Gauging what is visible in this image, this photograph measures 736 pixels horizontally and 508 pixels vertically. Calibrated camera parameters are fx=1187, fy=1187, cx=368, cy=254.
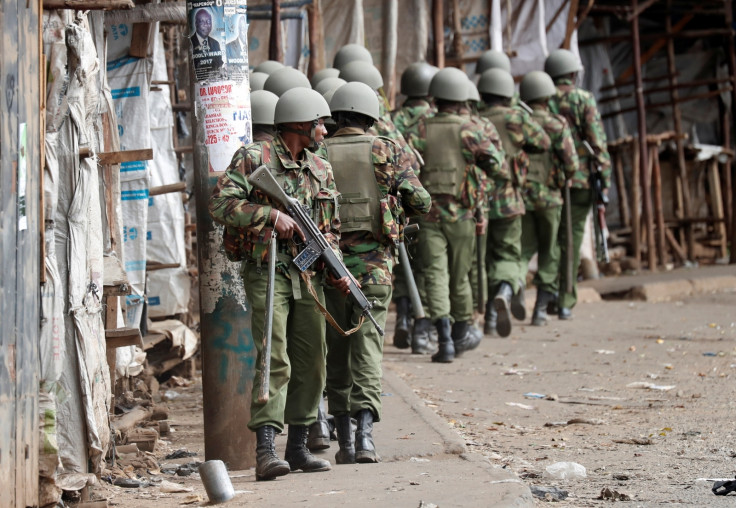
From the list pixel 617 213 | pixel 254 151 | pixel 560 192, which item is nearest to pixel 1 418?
pixel 254 151

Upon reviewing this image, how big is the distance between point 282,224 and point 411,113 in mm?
4398

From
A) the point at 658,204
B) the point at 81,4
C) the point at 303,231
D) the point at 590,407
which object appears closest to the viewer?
the point at 81,4

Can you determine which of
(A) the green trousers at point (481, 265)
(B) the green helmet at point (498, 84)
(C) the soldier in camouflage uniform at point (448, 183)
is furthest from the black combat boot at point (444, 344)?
(B) the green helmet at point (498, 84)

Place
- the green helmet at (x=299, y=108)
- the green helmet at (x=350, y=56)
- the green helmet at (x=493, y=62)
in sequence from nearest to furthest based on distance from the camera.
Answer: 1. the green helmet at (x=299, y=108)
2. the green helmet at (x=350, y=56)
3. the green helmet at (x=493, y=62)

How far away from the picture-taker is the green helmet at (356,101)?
5824mm

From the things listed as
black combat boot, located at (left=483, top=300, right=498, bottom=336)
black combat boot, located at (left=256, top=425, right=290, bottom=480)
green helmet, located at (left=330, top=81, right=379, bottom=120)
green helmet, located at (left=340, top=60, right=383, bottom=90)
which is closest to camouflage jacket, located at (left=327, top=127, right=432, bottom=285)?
green helmet, located at (left=330, top=81, right=379, bottom=120)

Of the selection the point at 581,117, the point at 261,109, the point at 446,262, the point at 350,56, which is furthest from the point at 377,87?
the point at 581,117

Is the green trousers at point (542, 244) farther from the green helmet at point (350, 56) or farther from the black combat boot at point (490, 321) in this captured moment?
the green helmet at point (350, 56)

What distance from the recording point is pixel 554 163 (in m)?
10.7

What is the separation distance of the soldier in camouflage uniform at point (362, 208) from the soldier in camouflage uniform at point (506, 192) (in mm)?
4021

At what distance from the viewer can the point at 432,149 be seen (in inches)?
344

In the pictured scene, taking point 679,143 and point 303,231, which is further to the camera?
point 679,143

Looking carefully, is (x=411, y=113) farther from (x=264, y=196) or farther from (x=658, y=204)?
(x=658, y=204)

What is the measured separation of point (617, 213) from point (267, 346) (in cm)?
1198
